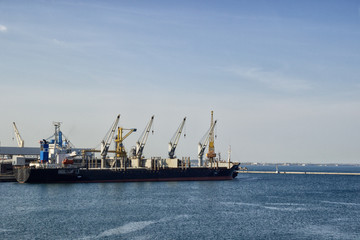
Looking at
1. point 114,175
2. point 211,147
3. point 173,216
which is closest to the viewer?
point 173,216

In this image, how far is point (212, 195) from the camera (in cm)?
9444

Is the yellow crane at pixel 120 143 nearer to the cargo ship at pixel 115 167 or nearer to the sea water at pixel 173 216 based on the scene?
the cargo ship at pixel 115 167

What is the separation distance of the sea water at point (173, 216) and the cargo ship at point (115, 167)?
82.3ft

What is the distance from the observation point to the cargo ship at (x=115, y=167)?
120 m

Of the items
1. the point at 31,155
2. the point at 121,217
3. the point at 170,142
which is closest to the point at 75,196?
the point at 121,217

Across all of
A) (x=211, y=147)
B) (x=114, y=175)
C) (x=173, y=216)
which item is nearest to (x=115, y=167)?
(x=114, y=175)

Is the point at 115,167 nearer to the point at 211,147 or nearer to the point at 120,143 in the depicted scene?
the point at 120,143

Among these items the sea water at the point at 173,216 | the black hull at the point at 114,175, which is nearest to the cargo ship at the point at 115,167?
the black hull at the point at 114,175

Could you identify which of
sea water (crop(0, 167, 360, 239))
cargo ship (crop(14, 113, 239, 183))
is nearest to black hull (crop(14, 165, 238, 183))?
cargo ship (crop(14, 113, 239, 183))

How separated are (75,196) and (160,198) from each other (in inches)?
702

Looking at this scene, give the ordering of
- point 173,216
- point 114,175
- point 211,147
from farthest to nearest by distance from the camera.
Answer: point 211,147
point 114,175
point 173,216

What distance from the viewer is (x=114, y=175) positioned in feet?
429

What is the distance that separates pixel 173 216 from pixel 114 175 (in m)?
69.6

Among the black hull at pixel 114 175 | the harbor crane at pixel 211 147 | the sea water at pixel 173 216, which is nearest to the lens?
the sea water at pixel 173 216
